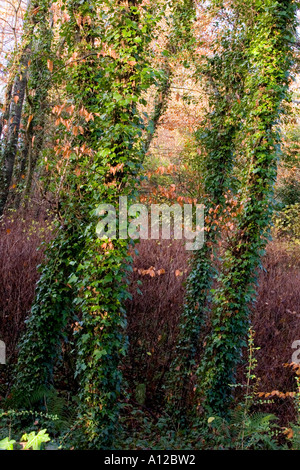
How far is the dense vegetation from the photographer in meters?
4.48

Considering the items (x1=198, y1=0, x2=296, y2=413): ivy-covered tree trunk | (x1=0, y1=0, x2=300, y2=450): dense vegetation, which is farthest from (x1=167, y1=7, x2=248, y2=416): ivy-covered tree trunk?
(x1=198, y1=0, x2=296, y2=413): ivy-covered tree trunk

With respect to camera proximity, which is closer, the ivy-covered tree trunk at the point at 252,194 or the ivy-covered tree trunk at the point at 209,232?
the ivy-covered tree trunk at the point at 252,194

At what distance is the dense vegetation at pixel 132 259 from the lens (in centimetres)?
448

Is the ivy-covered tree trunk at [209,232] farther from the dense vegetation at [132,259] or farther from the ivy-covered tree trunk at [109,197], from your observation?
the ivy-covered tree trunk at [109,197]

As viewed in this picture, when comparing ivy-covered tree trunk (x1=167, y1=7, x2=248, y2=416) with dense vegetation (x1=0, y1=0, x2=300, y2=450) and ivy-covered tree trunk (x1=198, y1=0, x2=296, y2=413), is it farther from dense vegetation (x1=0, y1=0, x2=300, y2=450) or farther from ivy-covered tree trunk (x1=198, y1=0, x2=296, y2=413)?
ivy-covered tree trunk (x1=198, y1=0, x2=296, y2=413)

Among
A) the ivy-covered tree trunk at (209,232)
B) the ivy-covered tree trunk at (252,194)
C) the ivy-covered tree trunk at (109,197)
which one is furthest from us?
the ivy-covered tree trunk at (209,232)

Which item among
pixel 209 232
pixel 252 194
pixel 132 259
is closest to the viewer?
pixel 132 259

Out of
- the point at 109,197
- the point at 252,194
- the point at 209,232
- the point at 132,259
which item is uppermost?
the point at 252,194

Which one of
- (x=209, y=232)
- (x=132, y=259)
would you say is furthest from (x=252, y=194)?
(x=132, y=259)

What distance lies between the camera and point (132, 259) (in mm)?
4414

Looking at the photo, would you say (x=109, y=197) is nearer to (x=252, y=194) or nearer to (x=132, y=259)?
(x=132, y=259)

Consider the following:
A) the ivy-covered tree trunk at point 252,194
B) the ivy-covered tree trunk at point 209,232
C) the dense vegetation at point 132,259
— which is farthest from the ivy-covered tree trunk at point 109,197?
the ivy-covered tree trunk at point 209,232

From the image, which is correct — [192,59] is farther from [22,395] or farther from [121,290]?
[22,395]

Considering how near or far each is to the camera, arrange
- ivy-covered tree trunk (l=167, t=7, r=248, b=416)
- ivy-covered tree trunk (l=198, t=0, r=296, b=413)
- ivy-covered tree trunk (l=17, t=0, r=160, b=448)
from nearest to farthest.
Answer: ivy-covered tree trunk (l=17, t=0, r=160, b=448) → ivy-covered tree trunk (l=198, t=0, r=296, b=413) → ivy-covered tree trunk (l=167, t=7, r=248, b=416)
